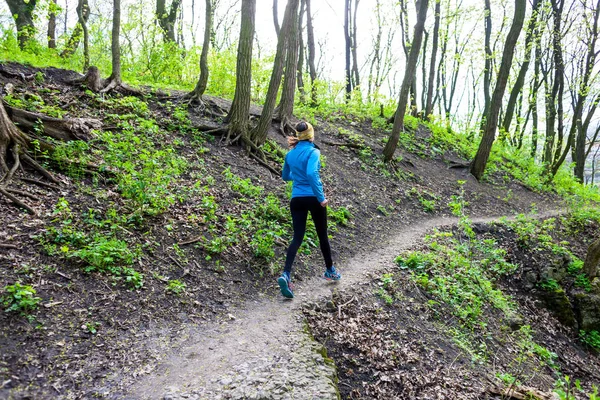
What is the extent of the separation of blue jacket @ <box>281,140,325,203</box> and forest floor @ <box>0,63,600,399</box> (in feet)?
5.20

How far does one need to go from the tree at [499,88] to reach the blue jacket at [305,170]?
40.9ft

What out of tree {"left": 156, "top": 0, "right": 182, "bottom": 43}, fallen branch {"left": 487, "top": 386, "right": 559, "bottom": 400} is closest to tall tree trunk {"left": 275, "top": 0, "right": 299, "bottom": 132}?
tree {"left": 156, "top": 0, "right": 182, "bottom": 43}

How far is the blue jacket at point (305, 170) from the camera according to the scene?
5.55 metres

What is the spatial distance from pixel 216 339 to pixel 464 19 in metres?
32.1

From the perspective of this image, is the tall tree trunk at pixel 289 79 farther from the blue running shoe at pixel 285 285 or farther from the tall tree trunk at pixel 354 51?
the tall tree trunk at pixel 354 51

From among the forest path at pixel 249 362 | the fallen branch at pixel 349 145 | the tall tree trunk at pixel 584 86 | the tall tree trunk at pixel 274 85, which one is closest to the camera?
the forest path at pixel 249 362

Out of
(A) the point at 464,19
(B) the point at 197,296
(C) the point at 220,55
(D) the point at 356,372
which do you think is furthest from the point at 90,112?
(A) the point at 464,19

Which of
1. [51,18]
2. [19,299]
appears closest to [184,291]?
[19,299]

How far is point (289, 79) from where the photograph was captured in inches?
496

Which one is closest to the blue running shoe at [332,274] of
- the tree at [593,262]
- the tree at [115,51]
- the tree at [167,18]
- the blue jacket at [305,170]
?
the blue jacket at [305,170]

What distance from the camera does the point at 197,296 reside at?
531 cm

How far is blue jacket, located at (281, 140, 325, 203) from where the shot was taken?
5547 mm

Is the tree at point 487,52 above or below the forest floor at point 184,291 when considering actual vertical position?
above

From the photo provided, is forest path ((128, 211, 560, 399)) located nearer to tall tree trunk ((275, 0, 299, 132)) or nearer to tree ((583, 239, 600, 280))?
tall tree trunk ((275, 0, 299, 132))
